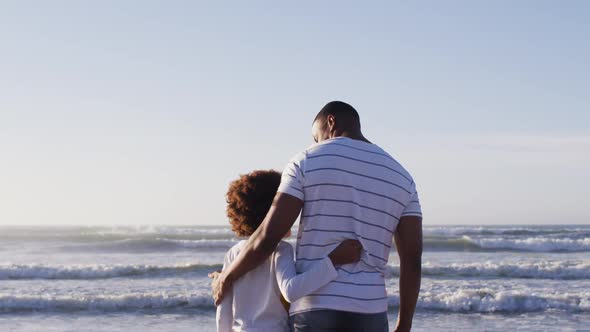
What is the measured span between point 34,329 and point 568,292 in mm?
7382

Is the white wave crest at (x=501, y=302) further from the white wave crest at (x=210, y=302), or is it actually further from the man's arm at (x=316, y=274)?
the man's arm at (x=316, y=274)

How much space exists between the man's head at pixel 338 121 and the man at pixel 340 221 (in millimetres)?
65

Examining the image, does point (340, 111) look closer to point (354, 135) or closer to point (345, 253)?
point (354, 135)

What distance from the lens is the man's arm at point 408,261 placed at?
2.74 meters

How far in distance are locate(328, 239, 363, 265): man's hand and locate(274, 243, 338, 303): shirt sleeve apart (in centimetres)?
3

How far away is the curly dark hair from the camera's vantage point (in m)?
2.78

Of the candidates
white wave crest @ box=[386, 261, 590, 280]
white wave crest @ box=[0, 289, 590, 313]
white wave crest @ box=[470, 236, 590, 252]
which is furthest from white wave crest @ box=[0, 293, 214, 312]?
white wave crest @ box=[470, 236, 590, 252]

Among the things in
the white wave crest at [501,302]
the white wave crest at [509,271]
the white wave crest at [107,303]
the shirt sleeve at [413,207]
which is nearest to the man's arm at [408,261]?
the shirt sleeve at [413,207]

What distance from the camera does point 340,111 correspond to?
2.77 m

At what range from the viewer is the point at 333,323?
8.34 ft

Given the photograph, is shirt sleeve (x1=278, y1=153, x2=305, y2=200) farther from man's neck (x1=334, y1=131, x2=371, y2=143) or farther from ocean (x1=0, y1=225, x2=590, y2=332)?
ocean (x1=0, y1=225, x2=590, y2=332)

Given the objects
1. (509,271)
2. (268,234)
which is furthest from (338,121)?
(509,271)

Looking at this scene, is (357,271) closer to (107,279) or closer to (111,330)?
(111,330)

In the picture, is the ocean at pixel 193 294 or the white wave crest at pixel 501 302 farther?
the white wave crest at pixel 501 302
